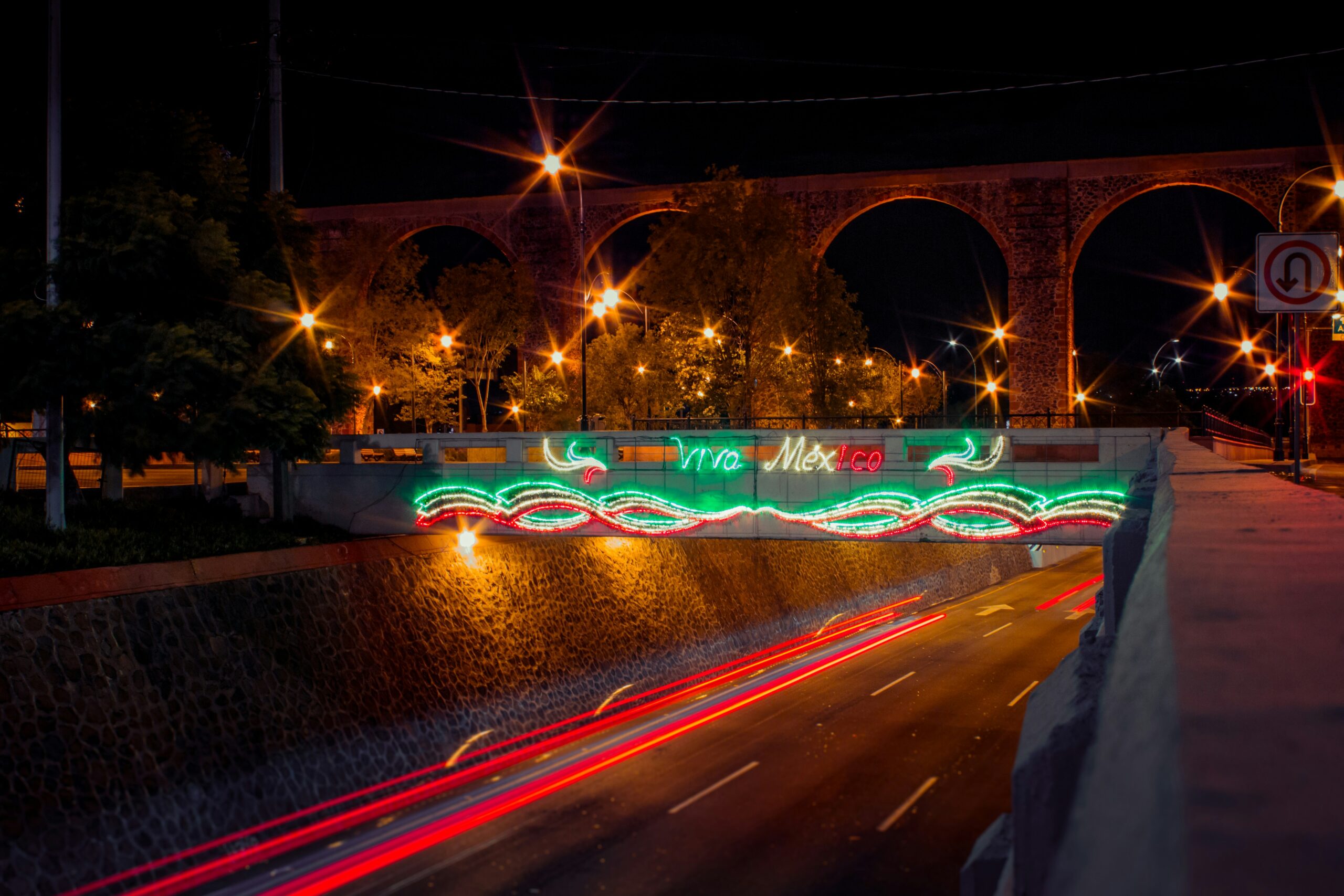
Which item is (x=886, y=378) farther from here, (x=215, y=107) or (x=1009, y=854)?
(x=1009, y=854)

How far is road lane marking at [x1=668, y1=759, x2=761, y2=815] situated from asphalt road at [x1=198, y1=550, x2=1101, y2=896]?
4 cm

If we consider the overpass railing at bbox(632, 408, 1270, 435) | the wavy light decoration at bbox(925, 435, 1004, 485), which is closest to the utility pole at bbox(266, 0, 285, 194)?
the overpass railing at bbox(632, 408, 1270, 435)

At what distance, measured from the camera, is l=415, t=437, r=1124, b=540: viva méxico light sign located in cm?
2291

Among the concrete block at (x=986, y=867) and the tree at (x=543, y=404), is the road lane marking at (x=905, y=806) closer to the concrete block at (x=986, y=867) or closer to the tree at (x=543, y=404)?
the concrete block at (x=986, y=867)

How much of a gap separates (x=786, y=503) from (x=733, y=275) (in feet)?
51.4

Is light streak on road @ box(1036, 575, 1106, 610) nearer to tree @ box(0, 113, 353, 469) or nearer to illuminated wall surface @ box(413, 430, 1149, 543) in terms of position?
illuminated wall surface @ box(413, 430, 1149, 543)

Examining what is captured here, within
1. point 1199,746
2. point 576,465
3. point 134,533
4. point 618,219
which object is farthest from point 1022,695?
point 618,219

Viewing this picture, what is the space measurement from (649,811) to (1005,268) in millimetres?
42994

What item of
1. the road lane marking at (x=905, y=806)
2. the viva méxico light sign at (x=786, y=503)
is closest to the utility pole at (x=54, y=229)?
the viva méxico light sign at (x=786, y=503)

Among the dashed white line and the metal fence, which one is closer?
the dashed white line

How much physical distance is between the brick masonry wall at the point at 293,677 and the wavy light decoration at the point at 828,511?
158cm

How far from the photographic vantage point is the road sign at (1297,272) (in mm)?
13812

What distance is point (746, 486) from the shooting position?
24.9 m

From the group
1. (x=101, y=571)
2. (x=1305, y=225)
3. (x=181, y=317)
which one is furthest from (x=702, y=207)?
(x=1305, y=225)
